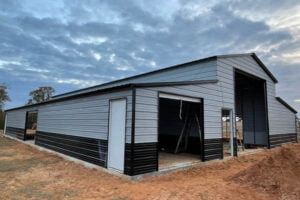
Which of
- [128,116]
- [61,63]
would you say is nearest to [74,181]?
[128,116]

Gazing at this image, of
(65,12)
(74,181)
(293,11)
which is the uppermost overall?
(65,12)

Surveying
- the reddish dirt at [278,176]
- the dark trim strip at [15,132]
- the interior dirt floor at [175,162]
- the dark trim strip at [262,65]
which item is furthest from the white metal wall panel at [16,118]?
the dark trim strip at [262,65]

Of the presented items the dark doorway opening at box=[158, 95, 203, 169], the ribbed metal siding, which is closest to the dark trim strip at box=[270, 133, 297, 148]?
the ribbed metal siding

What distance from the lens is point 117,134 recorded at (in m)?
4.93

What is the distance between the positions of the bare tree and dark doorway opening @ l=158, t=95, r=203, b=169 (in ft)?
104

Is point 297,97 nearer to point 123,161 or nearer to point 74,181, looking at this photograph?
point 123,161

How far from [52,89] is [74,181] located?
3612 cm

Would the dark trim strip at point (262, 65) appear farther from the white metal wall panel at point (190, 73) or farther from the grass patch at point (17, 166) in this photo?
the grass patch at point (17, 166)

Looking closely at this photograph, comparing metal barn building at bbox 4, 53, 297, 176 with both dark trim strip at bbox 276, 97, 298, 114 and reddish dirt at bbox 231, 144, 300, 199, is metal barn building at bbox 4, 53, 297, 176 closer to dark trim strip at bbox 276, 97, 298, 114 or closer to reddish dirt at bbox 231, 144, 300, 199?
dark trim strip at bbox 276, 97, 298, 114

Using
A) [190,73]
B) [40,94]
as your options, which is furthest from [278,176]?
[40,94]

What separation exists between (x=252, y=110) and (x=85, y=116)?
1102cm

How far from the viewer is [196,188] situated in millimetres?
3947

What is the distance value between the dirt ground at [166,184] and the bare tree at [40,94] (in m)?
33.5

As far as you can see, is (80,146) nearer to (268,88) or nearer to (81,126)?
(81,126)
